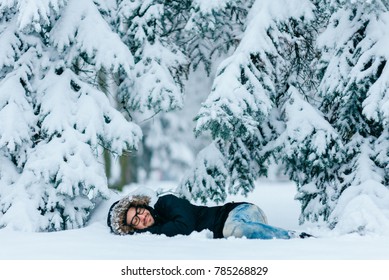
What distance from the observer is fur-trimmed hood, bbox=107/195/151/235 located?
6.33m

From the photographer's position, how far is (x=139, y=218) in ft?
20.9

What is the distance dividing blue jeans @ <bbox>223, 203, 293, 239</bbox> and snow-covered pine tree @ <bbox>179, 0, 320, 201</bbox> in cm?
110

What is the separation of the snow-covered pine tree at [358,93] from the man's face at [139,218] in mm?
2284

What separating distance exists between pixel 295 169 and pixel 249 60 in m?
2.09

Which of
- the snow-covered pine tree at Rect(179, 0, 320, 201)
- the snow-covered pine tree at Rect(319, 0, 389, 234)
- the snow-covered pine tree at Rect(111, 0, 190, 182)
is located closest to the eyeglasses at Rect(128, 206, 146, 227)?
the snow-covered pine tree at Rect(179, 0, 320, 201)

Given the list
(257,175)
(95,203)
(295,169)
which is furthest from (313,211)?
(95,203)

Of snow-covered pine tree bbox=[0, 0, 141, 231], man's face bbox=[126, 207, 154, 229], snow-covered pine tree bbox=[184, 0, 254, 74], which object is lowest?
man's face bbox=[126, 207, 154, 229]

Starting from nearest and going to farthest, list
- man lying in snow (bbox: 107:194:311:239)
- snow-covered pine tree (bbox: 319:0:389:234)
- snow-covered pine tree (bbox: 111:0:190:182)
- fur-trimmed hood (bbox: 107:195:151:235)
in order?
man lying in snow (bbox: 107:194:311:239) → fur-trimmed hood (bbox: 107:195:151:235) → snow-covered pine tree (bbox: 319:0:389:234) → snow-covered pine tree (bbox: 111:0:190:182)

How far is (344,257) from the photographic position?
4574 mm

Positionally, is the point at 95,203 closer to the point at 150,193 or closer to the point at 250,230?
the point at 150,193

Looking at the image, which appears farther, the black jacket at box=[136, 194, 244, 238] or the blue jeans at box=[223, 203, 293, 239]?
the black jacket at box=[136, 194, 244, 238]

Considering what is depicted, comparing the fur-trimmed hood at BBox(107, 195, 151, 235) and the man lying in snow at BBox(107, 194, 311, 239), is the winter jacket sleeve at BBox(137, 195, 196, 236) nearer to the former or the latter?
the man lying in snow at BBox(107, 194, 311, 239)

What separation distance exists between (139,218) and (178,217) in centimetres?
45

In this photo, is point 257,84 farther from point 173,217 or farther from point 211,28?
point 173,217
